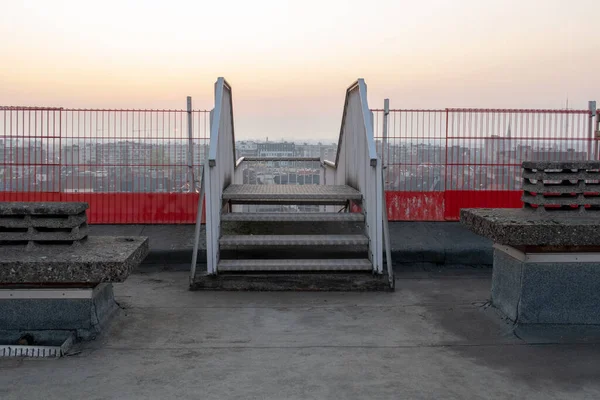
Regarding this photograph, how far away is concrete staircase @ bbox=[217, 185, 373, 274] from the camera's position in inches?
321

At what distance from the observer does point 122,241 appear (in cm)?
627

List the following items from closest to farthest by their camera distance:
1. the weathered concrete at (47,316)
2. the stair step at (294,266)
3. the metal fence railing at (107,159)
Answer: the weathered concrete at (47,316)
the stair step at (294,266)
the metal fence railing at (107,159)

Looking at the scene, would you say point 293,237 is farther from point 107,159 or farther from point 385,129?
point 107,159

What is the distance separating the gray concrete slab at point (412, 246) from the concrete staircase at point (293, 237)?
1.90 feet

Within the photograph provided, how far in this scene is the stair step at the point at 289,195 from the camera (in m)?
9.02

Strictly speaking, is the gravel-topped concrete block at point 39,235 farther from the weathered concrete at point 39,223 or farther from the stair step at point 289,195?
the stair step at point 289,195

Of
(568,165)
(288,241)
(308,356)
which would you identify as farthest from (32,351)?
(568,165)

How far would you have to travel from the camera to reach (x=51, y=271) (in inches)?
207

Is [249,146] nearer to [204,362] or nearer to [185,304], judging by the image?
[185,304]

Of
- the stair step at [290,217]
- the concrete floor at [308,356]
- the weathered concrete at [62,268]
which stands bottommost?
the concrete floor at [308,356]

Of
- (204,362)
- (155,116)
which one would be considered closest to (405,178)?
(155,116)

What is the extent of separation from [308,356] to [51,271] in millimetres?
2072

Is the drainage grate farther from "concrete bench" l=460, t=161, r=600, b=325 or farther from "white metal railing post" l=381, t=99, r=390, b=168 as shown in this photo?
"white metal railing post" l=381, t=99, r=390, b=168

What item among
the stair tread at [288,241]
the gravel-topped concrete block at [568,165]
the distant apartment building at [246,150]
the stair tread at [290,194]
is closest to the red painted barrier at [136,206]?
the stair tread at [290,194]
